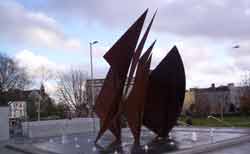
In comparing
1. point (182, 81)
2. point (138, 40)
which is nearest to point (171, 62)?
point (182, 81)

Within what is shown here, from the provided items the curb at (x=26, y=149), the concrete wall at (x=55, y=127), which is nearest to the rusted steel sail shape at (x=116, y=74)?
the curb at (x=26, y=149)

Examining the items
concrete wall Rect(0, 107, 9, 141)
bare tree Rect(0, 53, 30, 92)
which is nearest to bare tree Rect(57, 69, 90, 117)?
bare tree Rect(0, 53, 30, 92)

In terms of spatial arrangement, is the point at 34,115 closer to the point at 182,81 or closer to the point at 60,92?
the point at 60,92

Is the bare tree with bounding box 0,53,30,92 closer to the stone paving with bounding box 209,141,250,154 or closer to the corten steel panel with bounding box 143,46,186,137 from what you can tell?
the corten steel panel with bounding box 143,46,186,137

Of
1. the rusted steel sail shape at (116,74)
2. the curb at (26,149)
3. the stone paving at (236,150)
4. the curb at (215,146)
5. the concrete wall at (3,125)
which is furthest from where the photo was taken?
the concrete wall at (3,125)

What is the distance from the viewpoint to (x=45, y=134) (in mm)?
25875

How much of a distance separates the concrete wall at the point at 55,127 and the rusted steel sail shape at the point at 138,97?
1096 centimetres

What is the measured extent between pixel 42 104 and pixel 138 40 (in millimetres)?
43632

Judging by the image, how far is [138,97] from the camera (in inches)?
639

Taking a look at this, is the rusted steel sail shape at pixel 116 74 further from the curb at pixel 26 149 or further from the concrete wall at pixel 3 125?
the concrete wall at pixel 3 125

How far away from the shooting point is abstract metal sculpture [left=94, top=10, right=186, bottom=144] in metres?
16.1

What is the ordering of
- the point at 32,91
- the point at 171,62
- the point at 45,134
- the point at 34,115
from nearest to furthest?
the point at 171,62 < the point at 45,134 < the point at 34,115 < the point at 32,91

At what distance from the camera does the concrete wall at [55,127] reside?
1008 inches

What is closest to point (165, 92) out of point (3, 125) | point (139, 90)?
point (139, 90)
